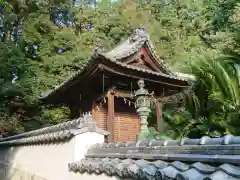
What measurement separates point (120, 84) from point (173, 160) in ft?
24.6

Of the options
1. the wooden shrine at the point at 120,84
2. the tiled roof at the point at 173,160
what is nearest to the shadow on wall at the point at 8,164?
the wooden shrine at the point at 120,84

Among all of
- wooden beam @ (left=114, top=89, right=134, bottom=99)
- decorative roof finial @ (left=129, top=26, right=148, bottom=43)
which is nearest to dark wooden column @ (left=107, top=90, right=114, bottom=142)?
wooden beam @ (left=114, top=89, right=134, bottom=99)

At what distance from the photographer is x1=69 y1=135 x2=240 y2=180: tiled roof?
1.91 meters

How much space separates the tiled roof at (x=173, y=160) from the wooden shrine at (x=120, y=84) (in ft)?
17.9

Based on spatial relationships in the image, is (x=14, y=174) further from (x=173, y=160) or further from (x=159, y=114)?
(x=173, y=160)

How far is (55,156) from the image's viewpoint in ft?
15.9

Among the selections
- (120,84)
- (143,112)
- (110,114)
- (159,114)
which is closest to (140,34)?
(120,84)

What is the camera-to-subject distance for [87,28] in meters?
22.4

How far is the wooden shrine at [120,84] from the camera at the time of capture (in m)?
9.34

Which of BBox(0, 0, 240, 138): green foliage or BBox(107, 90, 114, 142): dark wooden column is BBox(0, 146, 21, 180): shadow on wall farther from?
BBox(0, 0, 240, 138): green foliage

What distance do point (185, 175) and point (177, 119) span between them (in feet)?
18.1

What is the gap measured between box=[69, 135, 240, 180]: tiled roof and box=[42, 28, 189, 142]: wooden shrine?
545 centimetres

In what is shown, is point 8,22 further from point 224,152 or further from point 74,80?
point 224,152

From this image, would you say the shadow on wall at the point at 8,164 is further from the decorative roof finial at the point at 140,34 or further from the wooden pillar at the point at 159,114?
the decorative roof finial at the point at 140,34
